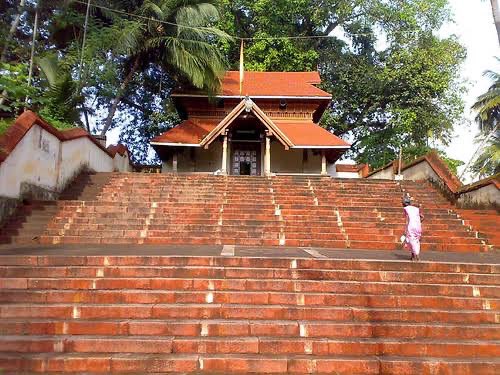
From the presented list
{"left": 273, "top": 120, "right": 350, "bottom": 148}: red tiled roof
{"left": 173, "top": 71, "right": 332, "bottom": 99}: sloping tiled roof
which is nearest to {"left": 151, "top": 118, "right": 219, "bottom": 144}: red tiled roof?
{"left": 173, "top": 71, "right": 332, "bottom": 99}: sloping tiled roof

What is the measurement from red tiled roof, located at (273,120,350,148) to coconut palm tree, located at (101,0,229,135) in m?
3.66

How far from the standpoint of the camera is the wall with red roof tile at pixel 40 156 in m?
8.57

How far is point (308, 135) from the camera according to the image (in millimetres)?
18281

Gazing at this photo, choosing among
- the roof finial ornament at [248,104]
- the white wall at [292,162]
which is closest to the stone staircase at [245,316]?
the roof finial ornament at [248,104]

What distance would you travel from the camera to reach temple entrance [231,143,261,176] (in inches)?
763

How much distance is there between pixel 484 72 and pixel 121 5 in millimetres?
20120

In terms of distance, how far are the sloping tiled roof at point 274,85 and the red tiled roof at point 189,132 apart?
137 cm

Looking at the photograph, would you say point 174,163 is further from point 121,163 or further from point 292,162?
point 292,162

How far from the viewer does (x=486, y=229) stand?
32.5 feet

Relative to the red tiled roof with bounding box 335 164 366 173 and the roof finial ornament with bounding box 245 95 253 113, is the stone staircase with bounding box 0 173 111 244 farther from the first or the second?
the red tiled roof with bounding box 335 164 366 173

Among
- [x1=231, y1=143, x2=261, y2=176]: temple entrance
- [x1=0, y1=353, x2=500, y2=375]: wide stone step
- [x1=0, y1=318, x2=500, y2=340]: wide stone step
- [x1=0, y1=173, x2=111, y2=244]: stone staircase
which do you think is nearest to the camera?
[x1=0, y1=353, x2=500, y2=375]: wide stone step

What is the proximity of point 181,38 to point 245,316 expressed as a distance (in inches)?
658

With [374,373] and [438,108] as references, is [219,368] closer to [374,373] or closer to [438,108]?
[374,373]

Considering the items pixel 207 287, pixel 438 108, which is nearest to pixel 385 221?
pixel 207 287
